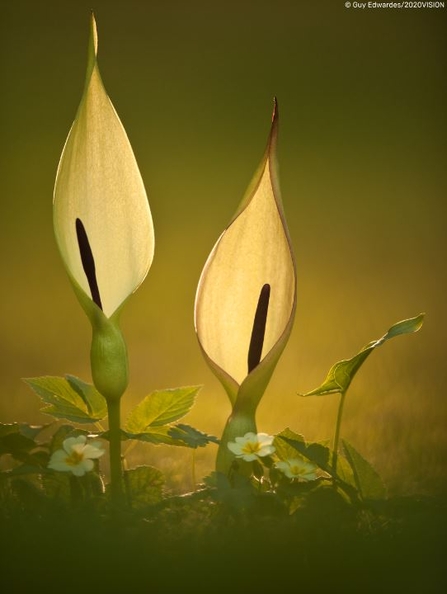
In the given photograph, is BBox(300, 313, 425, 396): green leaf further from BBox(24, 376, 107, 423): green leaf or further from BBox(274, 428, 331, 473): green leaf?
BBox(24, 376, 107, 423): green leaf

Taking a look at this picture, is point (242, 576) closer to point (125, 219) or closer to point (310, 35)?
point (125, 219)

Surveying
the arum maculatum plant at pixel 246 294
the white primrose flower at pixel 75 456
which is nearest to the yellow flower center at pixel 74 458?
the white primrose flower at pixel 75 456

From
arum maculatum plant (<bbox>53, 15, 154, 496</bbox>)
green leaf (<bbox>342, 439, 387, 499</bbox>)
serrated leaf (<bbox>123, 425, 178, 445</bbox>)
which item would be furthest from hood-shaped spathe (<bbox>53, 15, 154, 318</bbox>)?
green leaf (<bbox>342, 439, 387, 499</bbox>)

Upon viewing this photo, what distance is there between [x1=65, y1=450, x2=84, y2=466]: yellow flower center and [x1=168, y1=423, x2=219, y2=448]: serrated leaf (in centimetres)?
7

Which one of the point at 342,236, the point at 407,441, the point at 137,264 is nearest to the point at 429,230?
the point at 342,236

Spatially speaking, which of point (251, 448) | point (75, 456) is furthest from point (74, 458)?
point (251, 448)

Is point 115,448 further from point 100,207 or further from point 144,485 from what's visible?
point 100,207

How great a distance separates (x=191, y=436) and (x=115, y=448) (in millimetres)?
88

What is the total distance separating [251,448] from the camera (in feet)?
2.58

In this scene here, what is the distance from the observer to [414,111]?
961 mm

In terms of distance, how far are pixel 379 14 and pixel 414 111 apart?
10 centimetres

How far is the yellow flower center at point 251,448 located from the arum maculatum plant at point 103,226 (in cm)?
11

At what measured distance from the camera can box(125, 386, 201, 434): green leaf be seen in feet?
2.71

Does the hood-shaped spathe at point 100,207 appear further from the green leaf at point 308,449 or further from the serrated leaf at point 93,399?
the green leaf at point 308,449
